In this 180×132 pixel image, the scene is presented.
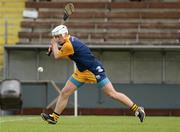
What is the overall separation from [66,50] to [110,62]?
13.2m

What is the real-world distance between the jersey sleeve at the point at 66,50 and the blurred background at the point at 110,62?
10.2 meters

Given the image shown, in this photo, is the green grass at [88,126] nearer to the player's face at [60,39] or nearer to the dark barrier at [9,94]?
the player's face at [60,39]

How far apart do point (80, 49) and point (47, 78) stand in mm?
13211

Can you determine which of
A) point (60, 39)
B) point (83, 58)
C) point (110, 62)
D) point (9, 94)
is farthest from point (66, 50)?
point (110, 62)

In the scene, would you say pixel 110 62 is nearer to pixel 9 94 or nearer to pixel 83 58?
pixel 9 94

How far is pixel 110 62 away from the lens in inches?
994

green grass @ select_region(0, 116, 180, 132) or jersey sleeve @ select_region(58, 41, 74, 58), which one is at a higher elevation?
jersey sleeve @ select_region(58, 41, 74, 58)

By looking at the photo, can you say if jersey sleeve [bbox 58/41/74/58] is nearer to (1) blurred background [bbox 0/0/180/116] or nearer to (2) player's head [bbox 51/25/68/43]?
(2) player's head [bbox 51/25/68/43]

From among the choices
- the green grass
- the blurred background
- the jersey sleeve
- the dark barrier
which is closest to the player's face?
the jersey sleeve

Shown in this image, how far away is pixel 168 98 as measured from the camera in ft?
80.3

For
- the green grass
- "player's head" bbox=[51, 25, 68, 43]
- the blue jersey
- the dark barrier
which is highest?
"player's head" bbox=[51, 25, 68, 43]

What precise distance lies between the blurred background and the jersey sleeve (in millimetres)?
10217

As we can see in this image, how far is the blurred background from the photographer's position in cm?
2445

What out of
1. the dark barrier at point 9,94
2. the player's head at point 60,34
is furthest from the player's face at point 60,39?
the dark barrier at point 9,94
